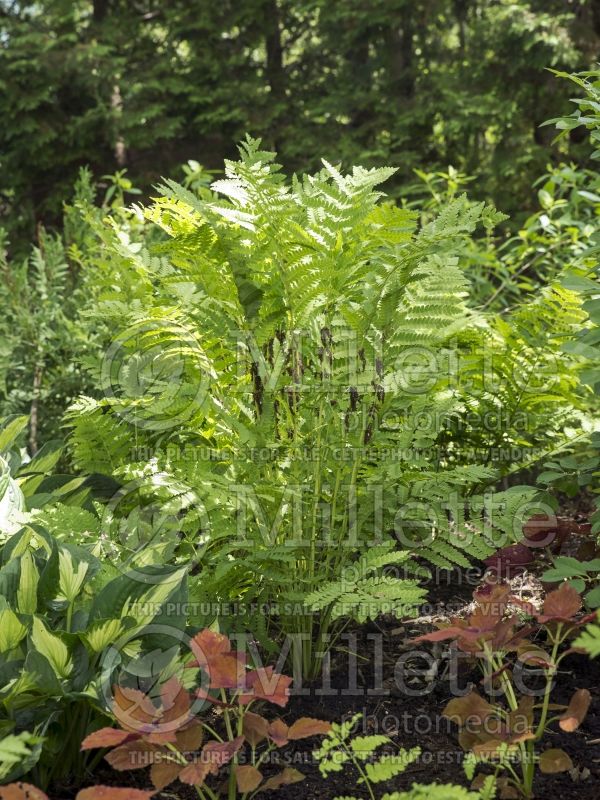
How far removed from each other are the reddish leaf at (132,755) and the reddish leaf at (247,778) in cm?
15

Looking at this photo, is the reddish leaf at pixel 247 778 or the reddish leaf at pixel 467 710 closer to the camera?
the reddish leaf at pixel 247 778

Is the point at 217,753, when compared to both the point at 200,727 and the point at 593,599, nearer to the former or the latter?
the point at 200,727

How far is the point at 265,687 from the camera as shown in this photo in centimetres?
143

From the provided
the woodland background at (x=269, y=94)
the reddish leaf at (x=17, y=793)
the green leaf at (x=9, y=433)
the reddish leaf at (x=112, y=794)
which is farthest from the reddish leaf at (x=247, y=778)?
the woodland background at (x=269, y=94)

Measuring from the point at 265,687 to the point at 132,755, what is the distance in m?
0.25

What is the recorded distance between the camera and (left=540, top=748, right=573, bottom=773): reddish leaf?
1465 millimetres

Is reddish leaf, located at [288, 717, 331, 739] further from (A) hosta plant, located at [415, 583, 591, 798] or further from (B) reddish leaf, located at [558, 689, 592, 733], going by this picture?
(B) reddish leaf, located at [558, 689, 592, 733]

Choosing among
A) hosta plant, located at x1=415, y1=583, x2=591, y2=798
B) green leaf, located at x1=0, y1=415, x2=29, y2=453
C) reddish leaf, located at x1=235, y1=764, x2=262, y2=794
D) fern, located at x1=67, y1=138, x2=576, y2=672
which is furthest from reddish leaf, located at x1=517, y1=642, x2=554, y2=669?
green leaf, located at x1=0, y1=415, x2=29, y2=453

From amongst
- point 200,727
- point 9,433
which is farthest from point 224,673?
point 9,433

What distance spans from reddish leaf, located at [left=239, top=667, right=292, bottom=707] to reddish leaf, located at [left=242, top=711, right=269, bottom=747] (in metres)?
0.06

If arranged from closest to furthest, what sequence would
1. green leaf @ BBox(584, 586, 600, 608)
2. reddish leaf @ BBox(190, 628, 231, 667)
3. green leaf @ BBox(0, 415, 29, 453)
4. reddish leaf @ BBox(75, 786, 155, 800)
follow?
1. reddish leaf @ BBox(75, 786, 155, 800)
2. reddish leaf @ BBox(190, 628, 231, 667)
3. green leaf @ BBox(584, 586, 600, 608)
4. green leaf @ BBox(0, 415, 29, 453)

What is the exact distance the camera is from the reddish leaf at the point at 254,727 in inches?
57.5

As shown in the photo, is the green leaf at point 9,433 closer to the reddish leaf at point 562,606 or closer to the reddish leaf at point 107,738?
the reddish leaf at point 107,738

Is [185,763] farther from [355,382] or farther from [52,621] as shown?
[355,382]
